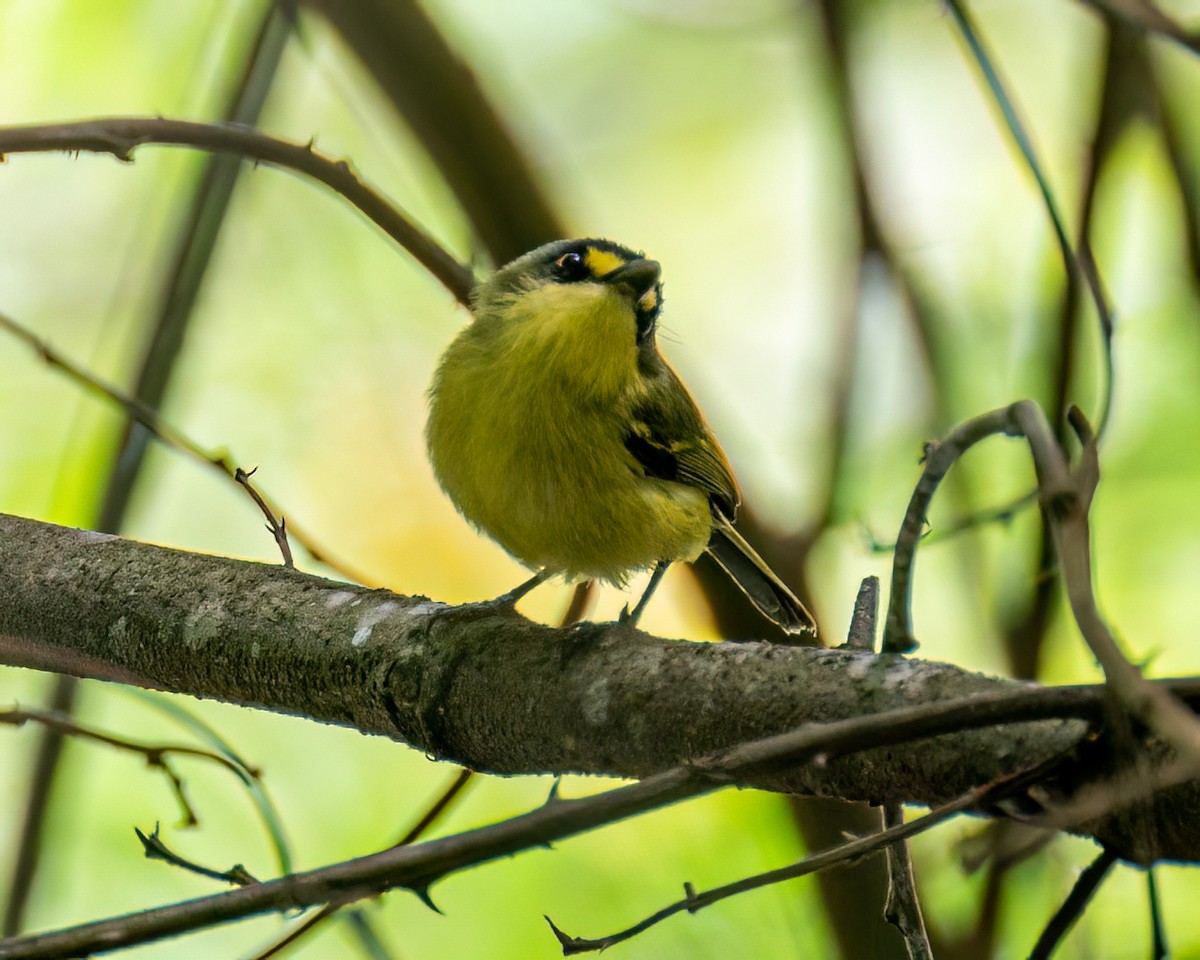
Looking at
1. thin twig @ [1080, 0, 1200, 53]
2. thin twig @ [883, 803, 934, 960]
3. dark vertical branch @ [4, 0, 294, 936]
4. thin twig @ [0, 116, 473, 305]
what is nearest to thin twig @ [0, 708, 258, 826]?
dark vertical branch @ [4, 0, 294, 936]

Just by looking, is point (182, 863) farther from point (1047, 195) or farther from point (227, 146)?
point (1047, 195)

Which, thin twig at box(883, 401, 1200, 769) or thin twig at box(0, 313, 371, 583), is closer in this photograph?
thin twig at box(883, 401, 1200, 769)

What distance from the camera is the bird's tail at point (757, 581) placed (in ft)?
13.7

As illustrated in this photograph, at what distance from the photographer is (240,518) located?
6.55 metres

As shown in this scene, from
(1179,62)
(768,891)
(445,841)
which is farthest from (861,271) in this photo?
(445,841)

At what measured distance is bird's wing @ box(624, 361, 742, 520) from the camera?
3.82 metres

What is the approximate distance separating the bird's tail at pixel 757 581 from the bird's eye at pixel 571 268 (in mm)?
948

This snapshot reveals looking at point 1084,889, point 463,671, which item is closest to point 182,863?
point 463,671

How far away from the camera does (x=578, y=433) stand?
3635mm

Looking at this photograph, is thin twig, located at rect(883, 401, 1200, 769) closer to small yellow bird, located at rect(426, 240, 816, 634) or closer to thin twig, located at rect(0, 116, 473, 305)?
small yellow bird, located at rect(426, 240, 816, 634)

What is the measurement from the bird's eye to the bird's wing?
1.39 feet

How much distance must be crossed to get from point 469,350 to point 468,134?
3.01 ft

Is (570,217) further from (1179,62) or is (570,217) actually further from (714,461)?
(1179,62)

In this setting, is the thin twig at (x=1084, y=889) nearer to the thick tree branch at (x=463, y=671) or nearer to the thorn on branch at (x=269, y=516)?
the thick tree branch at (x=463, y=671)
